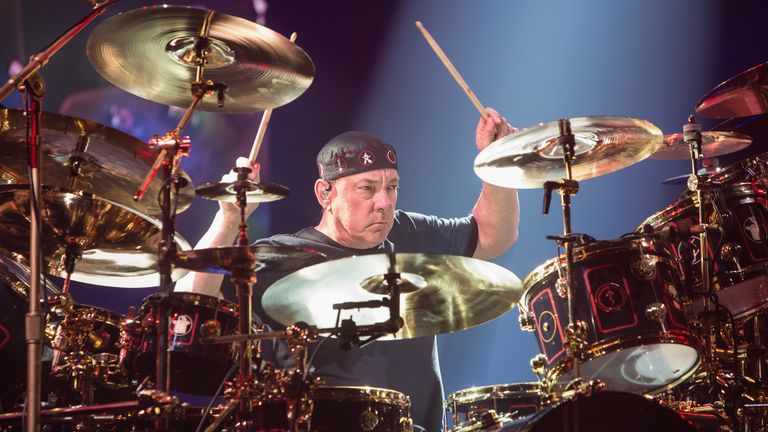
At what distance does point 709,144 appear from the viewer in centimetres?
411

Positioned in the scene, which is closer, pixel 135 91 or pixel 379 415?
pixel 379 415

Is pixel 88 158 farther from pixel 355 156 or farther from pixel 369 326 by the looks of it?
pixel 355 156

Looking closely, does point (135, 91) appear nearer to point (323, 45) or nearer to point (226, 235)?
point (226, 235)

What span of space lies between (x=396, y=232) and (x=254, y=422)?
1.83 m

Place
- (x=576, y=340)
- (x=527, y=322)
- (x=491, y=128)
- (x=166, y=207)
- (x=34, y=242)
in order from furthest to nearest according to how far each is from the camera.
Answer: (x=491, y=128)
(x=527, y=322)
(x=576, y=340)
(x=166, y=207)
(x=34, y=242)

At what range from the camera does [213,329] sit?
295cm

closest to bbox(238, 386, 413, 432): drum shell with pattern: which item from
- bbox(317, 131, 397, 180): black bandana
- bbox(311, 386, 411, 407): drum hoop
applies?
bbox(311, 386, 411, 407): drum hoop

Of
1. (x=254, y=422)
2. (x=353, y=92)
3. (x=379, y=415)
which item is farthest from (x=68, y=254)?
(x=353, y=92)

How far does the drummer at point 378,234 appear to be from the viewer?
3.66 meters

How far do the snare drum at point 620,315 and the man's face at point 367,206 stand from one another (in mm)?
989

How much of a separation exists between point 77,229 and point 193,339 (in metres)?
0.57

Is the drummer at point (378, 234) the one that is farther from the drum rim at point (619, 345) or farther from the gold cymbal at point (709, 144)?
the drum rim at point (619, 345)

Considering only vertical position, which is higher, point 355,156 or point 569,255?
point 355,156

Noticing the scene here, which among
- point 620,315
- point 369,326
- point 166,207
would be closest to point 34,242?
point 166,207
